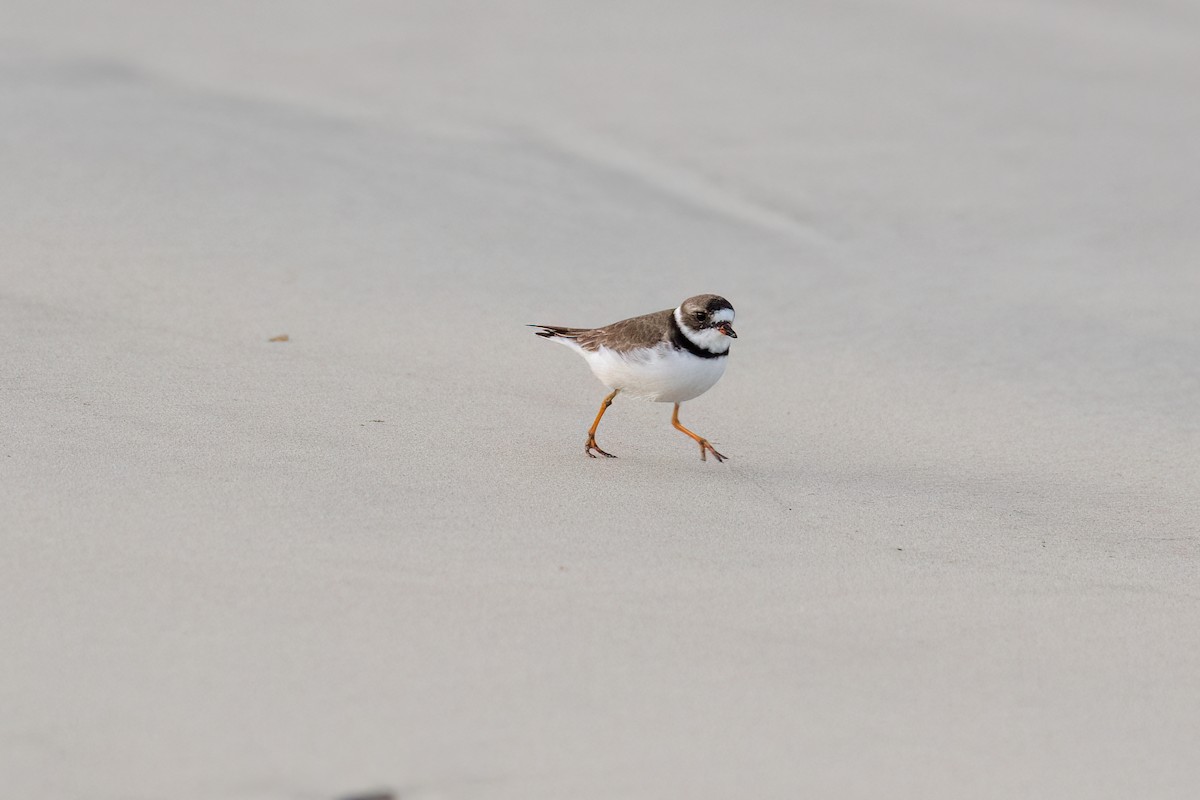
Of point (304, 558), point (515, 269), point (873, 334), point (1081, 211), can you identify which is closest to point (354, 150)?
point (515, 269)

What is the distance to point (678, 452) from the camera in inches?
229

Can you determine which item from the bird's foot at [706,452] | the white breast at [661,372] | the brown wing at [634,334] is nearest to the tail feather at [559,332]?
the brown wing at [634,334]

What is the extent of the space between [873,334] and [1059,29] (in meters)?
5.26

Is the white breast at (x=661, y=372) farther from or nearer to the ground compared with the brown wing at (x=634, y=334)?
nearer to the ground

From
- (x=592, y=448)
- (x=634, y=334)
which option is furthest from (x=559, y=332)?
(x=592, y=448)

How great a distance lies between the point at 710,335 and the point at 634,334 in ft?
1.03

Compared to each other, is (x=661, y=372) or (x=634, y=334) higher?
(x=634, y=334)

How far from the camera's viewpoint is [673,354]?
546 centimetres

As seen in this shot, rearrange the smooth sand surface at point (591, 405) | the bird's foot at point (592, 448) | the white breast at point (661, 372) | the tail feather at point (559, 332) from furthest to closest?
the tail feather at point (559, 332) < the bird's foot at point (592, 448) < the white breast at point (661, 372) < the smooth sand surface at point (591, 405)

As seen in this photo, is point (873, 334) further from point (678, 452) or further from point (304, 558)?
point (304, 558)

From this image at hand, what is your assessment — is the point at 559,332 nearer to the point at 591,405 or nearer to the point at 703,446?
the point at 591,405

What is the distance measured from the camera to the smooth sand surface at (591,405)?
3.45 meters

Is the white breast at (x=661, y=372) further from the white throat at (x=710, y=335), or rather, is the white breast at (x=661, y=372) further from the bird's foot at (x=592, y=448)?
the bird's foot at (x=592, y=448)

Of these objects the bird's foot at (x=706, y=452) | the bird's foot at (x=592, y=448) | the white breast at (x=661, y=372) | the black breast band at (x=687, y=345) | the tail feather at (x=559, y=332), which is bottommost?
the bird's foot at (x=592, y=448)
